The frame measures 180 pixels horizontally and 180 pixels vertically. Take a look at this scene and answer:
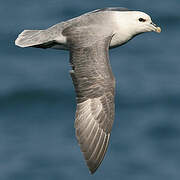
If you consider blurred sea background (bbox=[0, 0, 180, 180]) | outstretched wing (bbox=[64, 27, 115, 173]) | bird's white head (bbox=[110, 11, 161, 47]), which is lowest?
blurred sea background (bbox=[0, 0, 180, 180])

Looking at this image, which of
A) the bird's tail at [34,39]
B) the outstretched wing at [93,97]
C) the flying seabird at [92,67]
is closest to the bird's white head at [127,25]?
the flying seabird at [92,67]

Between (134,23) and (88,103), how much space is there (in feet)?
5.43

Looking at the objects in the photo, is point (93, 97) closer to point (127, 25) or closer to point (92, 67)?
point (92, 67)

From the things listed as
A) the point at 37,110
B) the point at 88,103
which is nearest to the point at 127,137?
the point at 37,110

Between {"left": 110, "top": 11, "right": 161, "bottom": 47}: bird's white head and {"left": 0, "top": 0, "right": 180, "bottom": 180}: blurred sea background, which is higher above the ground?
{"left": 110, "top": 11, "right": 161, "bottom": 47}: bird's white head

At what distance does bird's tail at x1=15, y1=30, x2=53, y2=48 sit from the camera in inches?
498

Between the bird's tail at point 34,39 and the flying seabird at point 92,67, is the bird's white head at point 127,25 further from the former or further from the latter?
the bird's tail at point 34,39

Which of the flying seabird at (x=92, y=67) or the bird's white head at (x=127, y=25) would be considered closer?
the flying seabird at (x=92, y=67)

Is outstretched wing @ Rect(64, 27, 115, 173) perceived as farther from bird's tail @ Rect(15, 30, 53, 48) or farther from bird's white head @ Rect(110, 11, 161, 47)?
bird's tail @ Rect(15, 30, 53, 48)

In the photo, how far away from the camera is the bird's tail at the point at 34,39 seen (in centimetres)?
1265

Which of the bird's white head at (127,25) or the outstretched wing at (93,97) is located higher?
the bird's white head at (127,25)

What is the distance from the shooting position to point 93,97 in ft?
38.7

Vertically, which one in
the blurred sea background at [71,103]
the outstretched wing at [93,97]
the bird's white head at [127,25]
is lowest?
the blurred sea background at [71,103]

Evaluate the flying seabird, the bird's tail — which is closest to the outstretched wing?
the flying seabird
